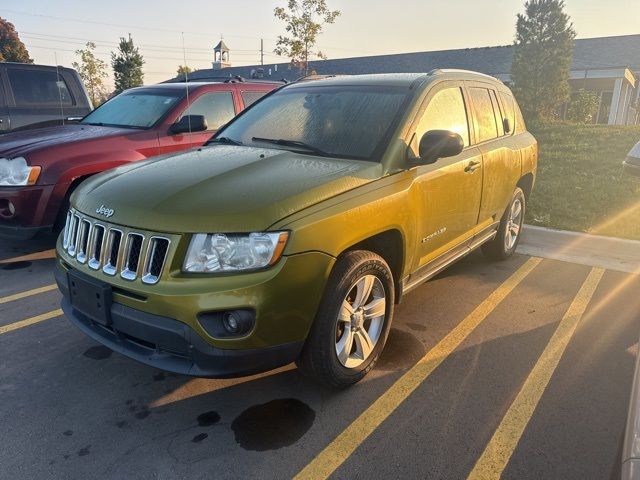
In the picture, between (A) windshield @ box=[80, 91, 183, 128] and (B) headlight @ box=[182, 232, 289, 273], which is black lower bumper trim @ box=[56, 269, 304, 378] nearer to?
(B) headlight @ box=[182, 232, 289, 273]

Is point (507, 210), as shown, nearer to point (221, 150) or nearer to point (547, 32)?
point (221, 150)

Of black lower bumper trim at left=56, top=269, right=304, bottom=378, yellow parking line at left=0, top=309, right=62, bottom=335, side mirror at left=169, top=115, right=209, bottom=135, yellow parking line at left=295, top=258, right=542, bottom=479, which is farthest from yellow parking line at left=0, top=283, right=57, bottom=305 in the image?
yellow parking line at left=295, top=258, right=542, bottom=479

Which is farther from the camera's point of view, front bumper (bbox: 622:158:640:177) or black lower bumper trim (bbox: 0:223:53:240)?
front bumper (bbox: 622:158:640:177)

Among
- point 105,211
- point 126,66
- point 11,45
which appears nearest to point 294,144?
point 105,211

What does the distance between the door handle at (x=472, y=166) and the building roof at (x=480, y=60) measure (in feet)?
80.7

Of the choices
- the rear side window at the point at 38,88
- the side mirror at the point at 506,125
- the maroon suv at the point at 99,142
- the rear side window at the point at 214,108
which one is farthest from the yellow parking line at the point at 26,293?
the side mirror at the point at 506,125

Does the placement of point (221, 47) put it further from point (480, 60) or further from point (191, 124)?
point (191, 124)

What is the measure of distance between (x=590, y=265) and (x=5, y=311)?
5.69 m

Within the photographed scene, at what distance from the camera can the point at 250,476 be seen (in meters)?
2.29

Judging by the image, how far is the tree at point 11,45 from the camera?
38528mm

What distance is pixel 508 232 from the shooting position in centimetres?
532

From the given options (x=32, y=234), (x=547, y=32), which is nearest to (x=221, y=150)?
(x=32, y=234)

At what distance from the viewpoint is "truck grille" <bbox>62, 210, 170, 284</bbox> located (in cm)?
243

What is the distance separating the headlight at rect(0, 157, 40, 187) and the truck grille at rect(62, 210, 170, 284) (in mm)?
2198
